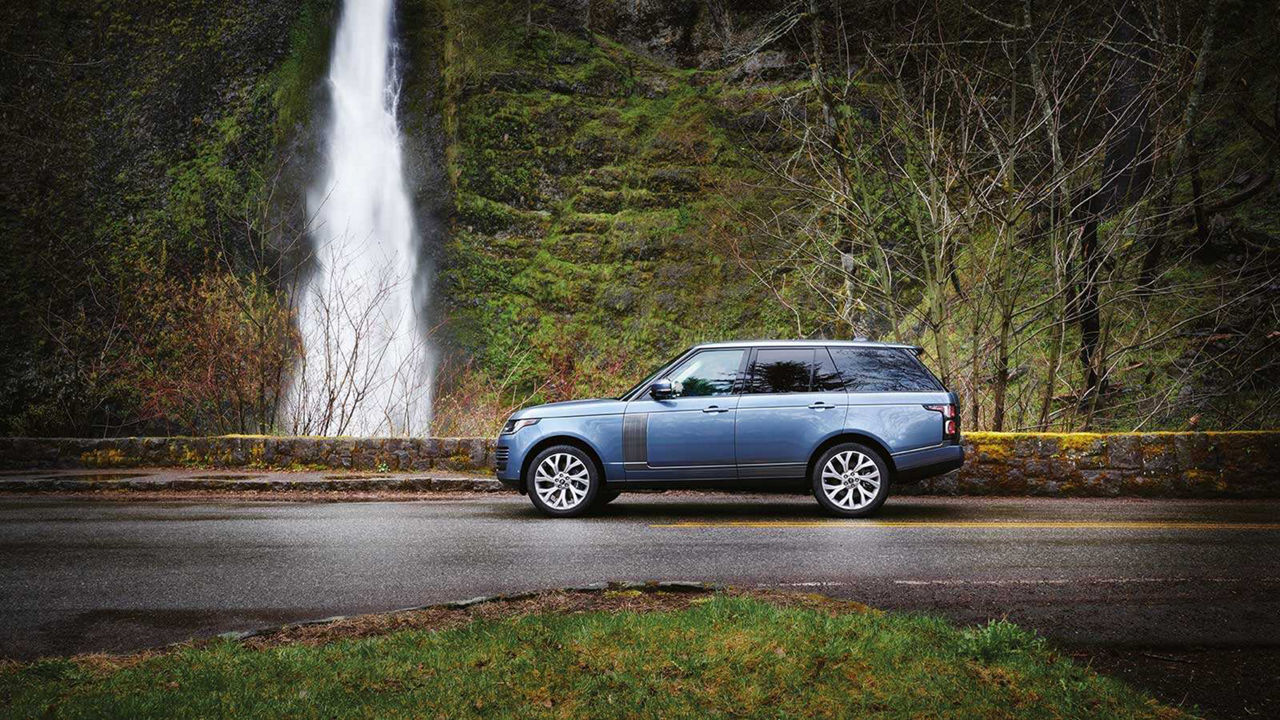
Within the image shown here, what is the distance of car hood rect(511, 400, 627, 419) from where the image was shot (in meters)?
10.7

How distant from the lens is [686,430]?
1050 cm

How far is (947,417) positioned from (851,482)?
1227 mm

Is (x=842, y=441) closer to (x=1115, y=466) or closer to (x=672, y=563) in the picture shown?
(x=672, y=563)

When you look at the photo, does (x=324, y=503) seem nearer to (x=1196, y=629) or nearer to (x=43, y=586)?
(x=43, y=586)

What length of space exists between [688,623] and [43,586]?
515 cm

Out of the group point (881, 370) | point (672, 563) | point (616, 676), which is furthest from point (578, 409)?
point (616, 676)

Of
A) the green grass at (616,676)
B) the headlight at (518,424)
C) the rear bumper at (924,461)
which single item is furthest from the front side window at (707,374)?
the green grass at (616,676)

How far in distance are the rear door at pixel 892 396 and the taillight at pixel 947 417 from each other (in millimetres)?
44

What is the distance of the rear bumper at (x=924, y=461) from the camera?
10438 mm

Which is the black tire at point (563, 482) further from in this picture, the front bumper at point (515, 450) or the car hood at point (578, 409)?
the car hood at point (578, 409)

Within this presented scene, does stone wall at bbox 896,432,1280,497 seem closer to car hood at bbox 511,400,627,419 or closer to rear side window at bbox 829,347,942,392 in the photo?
rear side window at bbox 829,347,942,392

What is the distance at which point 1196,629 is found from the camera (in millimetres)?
5816

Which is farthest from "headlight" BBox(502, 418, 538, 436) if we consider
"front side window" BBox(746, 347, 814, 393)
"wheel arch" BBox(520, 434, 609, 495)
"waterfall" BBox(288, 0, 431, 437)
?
"waterfall" BBox(288, 0, 431, 437)

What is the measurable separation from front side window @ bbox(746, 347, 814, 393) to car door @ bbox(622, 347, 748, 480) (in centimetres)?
21
